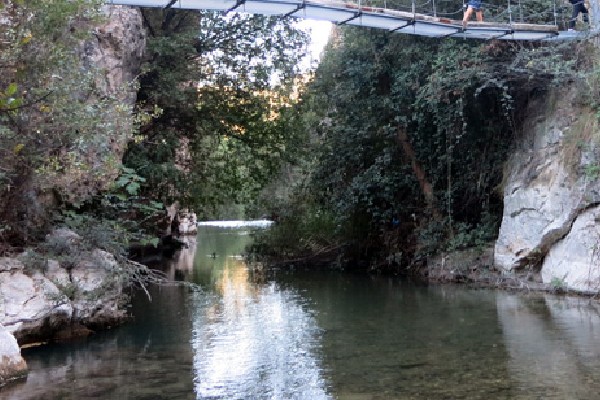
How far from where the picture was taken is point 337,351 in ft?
23.2

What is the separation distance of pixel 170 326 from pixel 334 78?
9037 mm

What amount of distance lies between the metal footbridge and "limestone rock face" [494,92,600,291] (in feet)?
5.29

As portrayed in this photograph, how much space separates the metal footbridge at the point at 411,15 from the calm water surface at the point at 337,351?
4.51m

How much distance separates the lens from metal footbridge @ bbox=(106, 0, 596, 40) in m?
8.90

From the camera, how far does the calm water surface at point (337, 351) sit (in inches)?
218

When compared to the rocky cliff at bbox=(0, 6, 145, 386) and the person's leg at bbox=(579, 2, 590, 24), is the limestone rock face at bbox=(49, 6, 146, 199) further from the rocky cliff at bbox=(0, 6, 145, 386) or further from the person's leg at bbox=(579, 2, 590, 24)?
the person's leg at bbox=(579, 2, 590, 24)

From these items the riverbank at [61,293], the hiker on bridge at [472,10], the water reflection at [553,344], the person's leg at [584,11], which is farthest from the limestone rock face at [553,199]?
the riverbank at [61,293]

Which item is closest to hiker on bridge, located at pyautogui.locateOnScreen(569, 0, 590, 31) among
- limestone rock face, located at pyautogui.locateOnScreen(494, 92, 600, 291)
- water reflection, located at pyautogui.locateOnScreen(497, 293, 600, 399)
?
limestone rock face, located at pyautogui.locateOnScreen(494, 92, 600, 291)

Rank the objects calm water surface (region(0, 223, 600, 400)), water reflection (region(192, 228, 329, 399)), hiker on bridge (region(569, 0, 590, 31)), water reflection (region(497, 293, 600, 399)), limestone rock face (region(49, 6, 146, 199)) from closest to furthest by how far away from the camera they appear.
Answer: water reflection (region(497, 293, 600, 399)), calm water surface (region(0, 223, 600, 400)), water reflection (region(192, 228, 329, 399)), limestone rock face (region(49, 6, 146, 199)), hiker on bridge (region(569, 0, 590, 31))

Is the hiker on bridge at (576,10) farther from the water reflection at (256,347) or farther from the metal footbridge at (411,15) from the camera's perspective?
the water reflection at (256,347)

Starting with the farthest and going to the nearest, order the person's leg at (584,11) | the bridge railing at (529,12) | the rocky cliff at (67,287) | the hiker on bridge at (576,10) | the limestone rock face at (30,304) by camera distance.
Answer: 1. the bridge railing at (529,12)
2. the person's leg at (584,11)
3. the hiker on bridge at (576,10)
4. the rocky cliff at (67,287)
5. the limestone rock face at (30,304)

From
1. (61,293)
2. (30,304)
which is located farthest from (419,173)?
(30,304)

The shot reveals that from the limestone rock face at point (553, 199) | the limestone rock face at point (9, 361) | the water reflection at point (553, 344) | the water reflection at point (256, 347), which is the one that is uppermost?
the limestone rock face at point (553, 199)

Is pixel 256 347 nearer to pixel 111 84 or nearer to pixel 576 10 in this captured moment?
pixel 111 84
